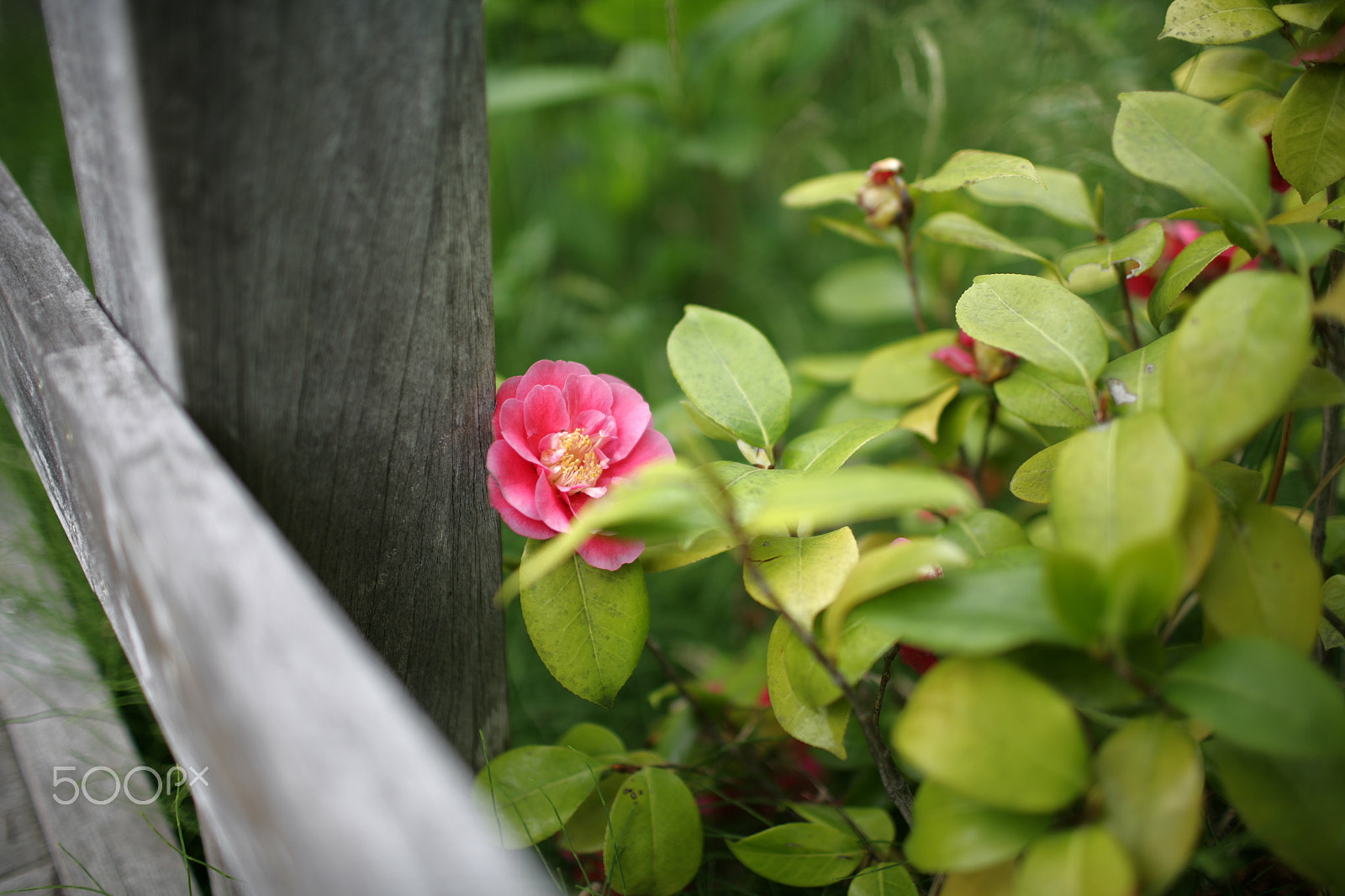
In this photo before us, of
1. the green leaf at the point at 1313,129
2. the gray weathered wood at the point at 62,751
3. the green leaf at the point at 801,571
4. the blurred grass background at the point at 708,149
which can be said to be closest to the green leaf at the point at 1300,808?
the green leaf at the point at 801,571

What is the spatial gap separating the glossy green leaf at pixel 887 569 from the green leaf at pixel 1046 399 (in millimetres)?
248

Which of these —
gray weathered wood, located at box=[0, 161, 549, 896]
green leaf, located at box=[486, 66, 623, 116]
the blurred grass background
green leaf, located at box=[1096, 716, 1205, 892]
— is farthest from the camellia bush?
green leaf, located at box=[486, 66, 623, 116]

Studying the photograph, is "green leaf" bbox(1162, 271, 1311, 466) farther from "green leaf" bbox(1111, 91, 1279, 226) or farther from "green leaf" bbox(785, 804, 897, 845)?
"green leaf" bbox(785, 804, 897, 845)

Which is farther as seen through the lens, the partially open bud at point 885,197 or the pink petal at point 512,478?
the partially open bud at point 885,197

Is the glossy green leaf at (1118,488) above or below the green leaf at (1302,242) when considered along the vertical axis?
below

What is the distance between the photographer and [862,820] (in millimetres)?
674

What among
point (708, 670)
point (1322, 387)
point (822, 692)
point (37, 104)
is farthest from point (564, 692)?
point (37, 104)

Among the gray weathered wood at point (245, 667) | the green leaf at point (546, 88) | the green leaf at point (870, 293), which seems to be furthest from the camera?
the green leaf at point (546, 88)

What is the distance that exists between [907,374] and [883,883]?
A: 47 centimetres

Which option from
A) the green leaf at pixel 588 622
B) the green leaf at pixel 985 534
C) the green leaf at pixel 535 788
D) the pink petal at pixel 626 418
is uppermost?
the pink petal at pixel 626 418

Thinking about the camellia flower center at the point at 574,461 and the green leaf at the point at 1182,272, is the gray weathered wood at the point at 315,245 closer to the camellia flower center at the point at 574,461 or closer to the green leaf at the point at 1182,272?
the camellia flower center at the point at 574,461

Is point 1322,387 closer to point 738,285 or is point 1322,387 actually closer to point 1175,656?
point 1175,656

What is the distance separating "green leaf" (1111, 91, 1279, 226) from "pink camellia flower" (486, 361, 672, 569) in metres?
0.38

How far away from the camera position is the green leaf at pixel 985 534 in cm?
56
